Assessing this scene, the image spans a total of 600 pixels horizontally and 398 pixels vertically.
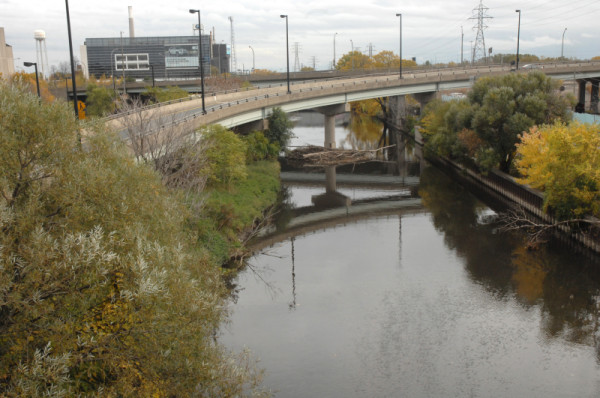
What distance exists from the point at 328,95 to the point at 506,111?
23802mm

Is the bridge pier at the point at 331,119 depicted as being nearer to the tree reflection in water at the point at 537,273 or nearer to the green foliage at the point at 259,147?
the green foliage at the point at 259,147

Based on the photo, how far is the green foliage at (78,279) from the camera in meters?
9.78

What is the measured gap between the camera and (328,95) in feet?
196

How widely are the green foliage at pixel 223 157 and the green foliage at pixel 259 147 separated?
997cm

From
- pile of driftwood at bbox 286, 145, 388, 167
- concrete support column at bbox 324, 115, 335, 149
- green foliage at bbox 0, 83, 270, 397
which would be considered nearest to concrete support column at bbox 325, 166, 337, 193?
pile of driftwood at bbox 286, 145, 388, 167

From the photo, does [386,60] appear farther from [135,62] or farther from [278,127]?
[135,62]

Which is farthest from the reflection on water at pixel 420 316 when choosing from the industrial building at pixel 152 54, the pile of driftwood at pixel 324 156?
the industrial building at pixel 152 54

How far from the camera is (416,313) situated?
2206 cm

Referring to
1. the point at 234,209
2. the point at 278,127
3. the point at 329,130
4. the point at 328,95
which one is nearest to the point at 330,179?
the point at 278,127

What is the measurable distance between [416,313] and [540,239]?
1158 centimetres

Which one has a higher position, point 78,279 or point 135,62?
point 135,62

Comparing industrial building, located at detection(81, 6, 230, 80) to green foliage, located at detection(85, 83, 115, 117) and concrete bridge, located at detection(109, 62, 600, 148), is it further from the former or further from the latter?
concrete bridge, located at detection(109, 62, 600, 148)

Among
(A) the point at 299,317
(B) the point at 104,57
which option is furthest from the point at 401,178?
(B) the point at 104,57

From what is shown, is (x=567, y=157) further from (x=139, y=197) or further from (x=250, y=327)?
(x=139, y=197)
